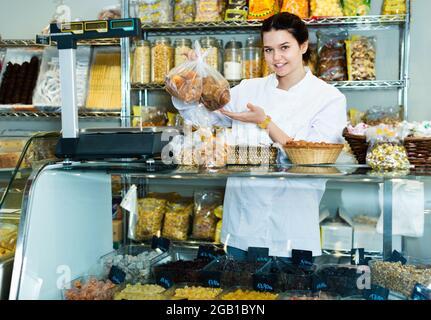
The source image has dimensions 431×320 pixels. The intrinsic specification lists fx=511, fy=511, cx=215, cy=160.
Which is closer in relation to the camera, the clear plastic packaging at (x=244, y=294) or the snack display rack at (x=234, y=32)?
the clear plastic packaging at (x=244, y=294)

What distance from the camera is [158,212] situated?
1850mm

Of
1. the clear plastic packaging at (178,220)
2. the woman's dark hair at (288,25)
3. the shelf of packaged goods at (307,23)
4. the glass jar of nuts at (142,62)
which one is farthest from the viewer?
the glass jar of nuts at (142,62)

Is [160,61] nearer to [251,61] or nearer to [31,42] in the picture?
[251,61]

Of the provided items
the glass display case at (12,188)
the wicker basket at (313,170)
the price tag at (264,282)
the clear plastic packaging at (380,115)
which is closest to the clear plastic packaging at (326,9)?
the clear plastic packaging at (380,115)

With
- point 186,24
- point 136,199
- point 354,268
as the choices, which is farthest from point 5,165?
point 354,268

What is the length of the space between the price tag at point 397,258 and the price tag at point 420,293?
0.14m

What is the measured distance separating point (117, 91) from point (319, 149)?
2.29 meters

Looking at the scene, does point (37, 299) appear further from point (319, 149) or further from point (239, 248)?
point (319, 149)

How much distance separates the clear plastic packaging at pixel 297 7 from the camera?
3.29 meters

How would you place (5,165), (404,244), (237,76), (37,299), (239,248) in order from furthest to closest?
1. (237,76)
2. (5,165)
3. (239,248)
4. (404,244)
5. (37,299)

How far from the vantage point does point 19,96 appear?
373cm

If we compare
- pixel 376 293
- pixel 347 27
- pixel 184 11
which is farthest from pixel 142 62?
pixel 376 293

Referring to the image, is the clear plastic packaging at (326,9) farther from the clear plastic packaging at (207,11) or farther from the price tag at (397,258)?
the price tag at (397,258)

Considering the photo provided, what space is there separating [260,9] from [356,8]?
62cm
